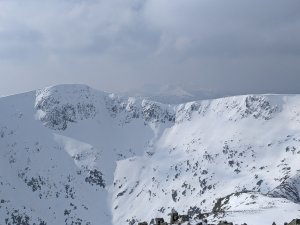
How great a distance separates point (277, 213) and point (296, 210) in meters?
6.87

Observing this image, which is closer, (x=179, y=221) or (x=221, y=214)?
(x=179, y=221)

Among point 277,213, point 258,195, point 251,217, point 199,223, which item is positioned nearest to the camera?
point 199,223

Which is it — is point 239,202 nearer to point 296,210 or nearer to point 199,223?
point 296,210

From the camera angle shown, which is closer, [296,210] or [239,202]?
[296,210]

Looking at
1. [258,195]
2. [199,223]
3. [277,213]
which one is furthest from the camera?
[258,195]

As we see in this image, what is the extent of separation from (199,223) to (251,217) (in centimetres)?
4054

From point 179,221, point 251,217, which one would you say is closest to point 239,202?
point 251,217

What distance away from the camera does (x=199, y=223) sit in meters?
99.8

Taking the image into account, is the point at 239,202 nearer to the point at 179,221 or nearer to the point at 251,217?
the point at 251,217

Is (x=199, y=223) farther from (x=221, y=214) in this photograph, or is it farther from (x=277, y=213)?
(x=277, y=213)

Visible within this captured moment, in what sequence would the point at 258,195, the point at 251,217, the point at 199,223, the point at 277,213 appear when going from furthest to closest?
the point at 258,195
the point at 277,213
the point at 251,217
the point at 199,223

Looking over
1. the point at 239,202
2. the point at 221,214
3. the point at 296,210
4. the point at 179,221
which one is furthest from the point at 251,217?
the point at 239,202

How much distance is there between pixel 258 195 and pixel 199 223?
105475 millimetres

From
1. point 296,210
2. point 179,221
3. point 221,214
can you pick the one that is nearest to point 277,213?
point 296,210
